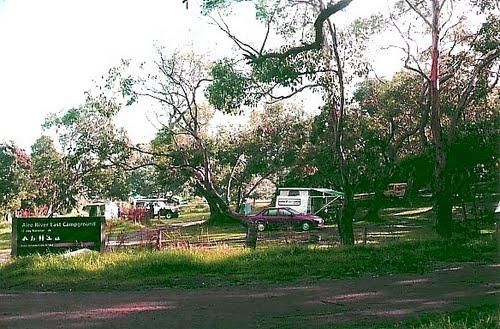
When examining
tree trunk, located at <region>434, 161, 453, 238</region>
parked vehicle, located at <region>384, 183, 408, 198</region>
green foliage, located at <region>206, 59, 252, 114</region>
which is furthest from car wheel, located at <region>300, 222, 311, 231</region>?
green foliage, located at <region>206, 59, 252, 114</region>

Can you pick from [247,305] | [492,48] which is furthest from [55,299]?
[492,48]

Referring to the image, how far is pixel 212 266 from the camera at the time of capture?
1520 centimetres

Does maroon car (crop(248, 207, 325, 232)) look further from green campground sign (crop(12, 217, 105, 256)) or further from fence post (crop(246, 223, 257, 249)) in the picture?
green campground sign (crop(12, 217, 105, 256))

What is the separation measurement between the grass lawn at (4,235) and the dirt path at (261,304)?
22.7 metres

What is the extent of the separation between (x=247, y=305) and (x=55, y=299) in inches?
144

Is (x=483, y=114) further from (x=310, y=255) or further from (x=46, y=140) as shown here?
(x=46, y=140)

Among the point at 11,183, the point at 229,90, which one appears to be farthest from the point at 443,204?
the point at 11,183

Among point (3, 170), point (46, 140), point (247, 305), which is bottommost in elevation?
point (247, 305)

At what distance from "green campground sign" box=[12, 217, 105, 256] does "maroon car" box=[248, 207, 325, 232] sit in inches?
765

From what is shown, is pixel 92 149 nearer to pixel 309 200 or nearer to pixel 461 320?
pixel 309 200

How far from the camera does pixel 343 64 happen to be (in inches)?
849

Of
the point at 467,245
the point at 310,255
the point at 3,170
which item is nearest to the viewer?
the point at 310,255

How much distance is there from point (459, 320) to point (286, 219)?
29481 millimetres

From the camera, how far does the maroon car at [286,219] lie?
1475 inches
